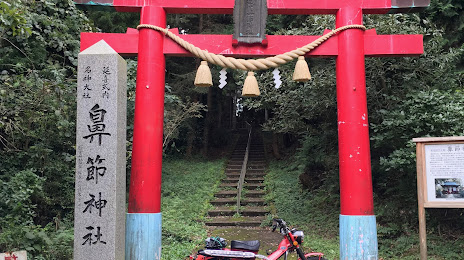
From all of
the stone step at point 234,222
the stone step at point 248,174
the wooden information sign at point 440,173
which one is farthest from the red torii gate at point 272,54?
the stone step at point 248,174

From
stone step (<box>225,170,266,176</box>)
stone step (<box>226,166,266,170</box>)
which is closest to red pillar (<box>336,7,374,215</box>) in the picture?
stone step (<box>225,170,266,176</box>)

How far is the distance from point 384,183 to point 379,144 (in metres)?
1.34

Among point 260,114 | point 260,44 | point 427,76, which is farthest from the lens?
point 260,114

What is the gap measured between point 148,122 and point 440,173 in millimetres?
3949

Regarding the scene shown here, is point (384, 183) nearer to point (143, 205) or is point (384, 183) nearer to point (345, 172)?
point (345, 172)

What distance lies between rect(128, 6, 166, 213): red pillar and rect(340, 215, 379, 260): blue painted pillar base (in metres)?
2.62

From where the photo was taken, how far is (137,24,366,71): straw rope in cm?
547

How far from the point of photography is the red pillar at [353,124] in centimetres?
539

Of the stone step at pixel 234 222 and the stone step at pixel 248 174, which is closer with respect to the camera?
the stone step at pixel 234 222

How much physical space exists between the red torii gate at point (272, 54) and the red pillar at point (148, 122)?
0.04 feet

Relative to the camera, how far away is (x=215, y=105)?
773 inches

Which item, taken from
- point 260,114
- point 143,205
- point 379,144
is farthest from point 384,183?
point 260,114

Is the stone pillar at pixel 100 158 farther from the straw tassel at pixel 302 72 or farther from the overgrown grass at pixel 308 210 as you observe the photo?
the overgrown grass at pixel 308 210

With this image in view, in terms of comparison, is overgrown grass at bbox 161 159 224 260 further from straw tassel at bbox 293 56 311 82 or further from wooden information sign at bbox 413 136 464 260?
wooden information sign at bbox 413 136 464 260
